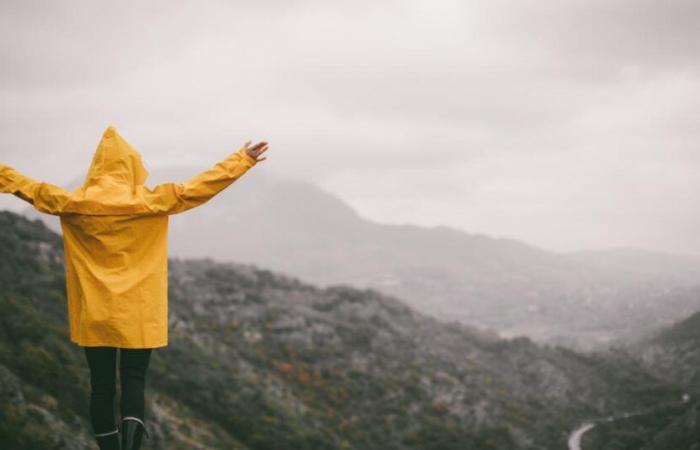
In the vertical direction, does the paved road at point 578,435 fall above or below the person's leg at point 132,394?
below

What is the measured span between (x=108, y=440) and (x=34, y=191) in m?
2.12

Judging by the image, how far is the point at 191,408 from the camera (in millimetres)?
21391

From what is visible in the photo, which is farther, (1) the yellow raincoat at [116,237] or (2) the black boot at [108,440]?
(2) the black boot at [108,440]

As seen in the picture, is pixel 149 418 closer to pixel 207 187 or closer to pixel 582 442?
pixel 207 187

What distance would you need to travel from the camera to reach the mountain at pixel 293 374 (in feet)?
50.7

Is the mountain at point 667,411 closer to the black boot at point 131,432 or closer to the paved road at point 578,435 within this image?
the paved road at point 578,435

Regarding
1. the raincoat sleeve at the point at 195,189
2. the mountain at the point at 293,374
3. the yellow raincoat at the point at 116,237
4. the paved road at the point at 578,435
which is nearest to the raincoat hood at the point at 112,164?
the yellow raincoat at the point at 116,237

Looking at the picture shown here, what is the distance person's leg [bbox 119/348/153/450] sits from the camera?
4.66m

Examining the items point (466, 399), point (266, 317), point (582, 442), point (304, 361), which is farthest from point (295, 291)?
point (582, 442)

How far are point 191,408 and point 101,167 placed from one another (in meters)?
18.3

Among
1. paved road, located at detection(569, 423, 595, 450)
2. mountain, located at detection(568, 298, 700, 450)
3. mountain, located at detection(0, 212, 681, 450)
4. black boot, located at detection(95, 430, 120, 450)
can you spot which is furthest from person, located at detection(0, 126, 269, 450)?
paved road, located at detection(569, 423, 595, 450)

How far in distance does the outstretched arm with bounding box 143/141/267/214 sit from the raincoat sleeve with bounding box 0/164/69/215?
669mm

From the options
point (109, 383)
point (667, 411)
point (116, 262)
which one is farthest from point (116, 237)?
point (667, 411)

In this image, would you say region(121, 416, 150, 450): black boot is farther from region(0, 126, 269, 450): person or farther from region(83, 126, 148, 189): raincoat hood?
region(83, 126, 148, 189): raincoat hood
